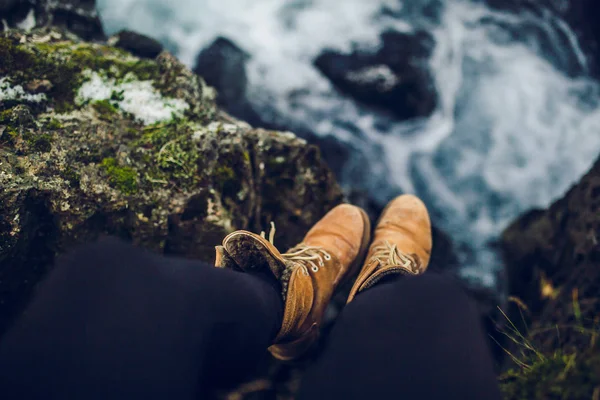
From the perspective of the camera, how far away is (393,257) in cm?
253

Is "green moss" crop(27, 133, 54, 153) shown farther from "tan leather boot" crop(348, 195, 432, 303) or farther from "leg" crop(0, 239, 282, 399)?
"tan leather boot" crop(348, 195, 432, 303)

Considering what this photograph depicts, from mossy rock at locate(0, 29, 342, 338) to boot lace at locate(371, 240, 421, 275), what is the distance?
0.65 metres

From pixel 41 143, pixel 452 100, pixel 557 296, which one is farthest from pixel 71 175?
pixel 452 100

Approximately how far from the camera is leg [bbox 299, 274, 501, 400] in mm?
1469

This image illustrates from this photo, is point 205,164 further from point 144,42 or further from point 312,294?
point 144,42

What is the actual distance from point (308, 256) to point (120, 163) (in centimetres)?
132

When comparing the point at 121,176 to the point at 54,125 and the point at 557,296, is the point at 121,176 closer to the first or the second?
the point at 54,125

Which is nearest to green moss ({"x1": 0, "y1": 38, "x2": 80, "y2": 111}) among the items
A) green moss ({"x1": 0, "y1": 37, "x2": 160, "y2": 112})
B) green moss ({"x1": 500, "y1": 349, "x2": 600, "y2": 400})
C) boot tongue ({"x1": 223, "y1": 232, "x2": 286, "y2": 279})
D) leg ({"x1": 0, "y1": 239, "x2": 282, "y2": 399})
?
green moss ({"x1": 0, "y1": 37, "x2": 160, "y2": 112})

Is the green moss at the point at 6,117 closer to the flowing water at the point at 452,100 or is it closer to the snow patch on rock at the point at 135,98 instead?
the snow patch on rock at the point at 135,98

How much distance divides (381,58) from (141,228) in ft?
11.6

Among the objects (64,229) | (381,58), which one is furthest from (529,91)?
(64,229)

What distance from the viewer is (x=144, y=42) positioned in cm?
360

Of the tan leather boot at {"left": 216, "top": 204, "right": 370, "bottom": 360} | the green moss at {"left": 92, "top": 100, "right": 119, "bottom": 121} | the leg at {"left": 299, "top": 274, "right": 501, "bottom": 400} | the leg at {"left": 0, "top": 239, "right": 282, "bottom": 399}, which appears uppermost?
the leg at {"left": 299, "top": 274, "right": 501, "bottom": 400}

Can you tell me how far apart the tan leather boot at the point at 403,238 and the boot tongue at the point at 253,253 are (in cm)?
59
